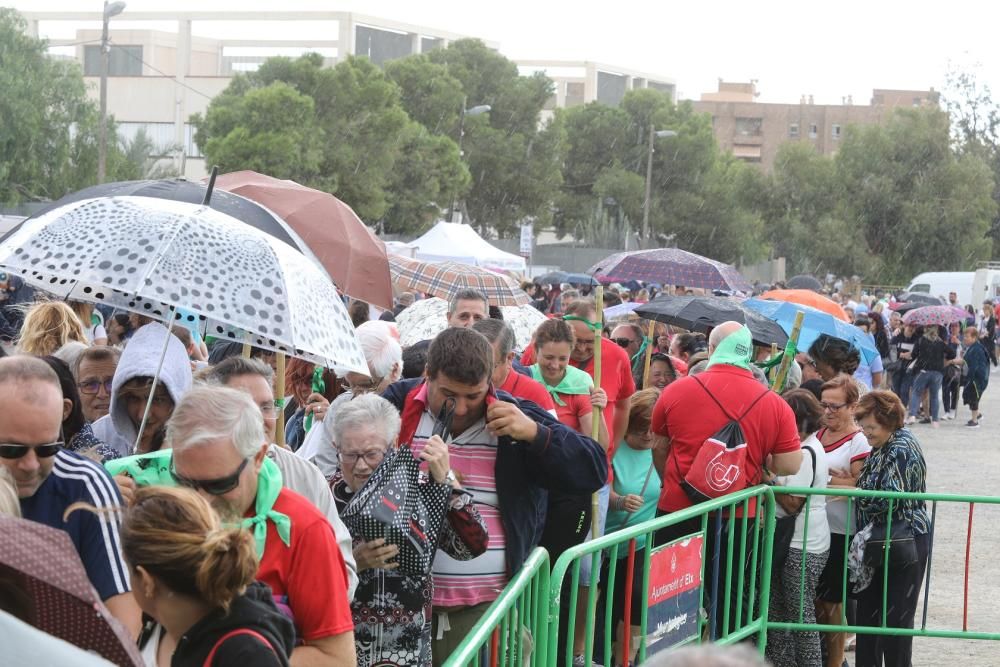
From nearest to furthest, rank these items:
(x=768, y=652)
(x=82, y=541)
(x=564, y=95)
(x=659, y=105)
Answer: (x=82, y=541), (x=768, y=652), (x=659, y=105), (x=564, y=95)

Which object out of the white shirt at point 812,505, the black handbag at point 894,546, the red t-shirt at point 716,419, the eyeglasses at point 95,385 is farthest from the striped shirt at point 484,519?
the black handbag at point 894,546

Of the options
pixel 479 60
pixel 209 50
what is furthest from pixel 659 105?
pixel 209 50

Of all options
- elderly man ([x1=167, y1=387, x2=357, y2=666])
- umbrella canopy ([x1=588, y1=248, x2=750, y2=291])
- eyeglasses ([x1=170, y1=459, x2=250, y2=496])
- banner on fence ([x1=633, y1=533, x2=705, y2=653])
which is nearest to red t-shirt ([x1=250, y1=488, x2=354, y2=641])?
elderly man ([x1=167, y1=387, x2=357, y2=666])

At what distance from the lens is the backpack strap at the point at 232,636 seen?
9.30 feet

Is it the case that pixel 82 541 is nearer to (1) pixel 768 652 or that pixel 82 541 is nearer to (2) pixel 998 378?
(1) pixel 768 652

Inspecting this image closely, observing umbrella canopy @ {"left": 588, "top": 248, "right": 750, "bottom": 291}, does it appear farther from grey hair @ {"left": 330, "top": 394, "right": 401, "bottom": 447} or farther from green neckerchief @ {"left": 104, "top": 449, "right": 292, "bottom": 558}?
green neckerchief @ {"left": 104, "top": 449, "right": 292, "bottom": 558}

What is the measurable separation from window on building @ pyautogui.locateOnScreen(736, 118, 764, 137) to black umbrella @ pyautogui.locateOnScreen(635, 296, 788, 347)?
119 m

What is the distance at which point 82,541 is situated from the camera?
10.9 feet

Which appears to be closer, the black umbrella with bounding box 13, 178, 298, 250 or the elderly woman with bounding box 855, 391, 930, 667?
the black umbrella with bounding box 13, 178, 298, 250

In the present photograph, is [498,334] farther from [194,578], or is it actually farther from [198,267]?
[194,578]

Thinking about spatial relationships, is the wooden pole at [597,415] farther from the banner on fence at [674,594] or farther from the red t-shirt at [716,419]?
the banner on fence at [674,594]

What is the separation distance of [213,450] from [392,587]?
1198 mm

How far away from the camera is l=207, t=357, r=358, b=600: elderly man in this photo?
3.85m

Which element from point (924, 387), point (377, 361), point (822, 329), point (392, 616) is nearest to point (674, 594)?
point (377, 361)
